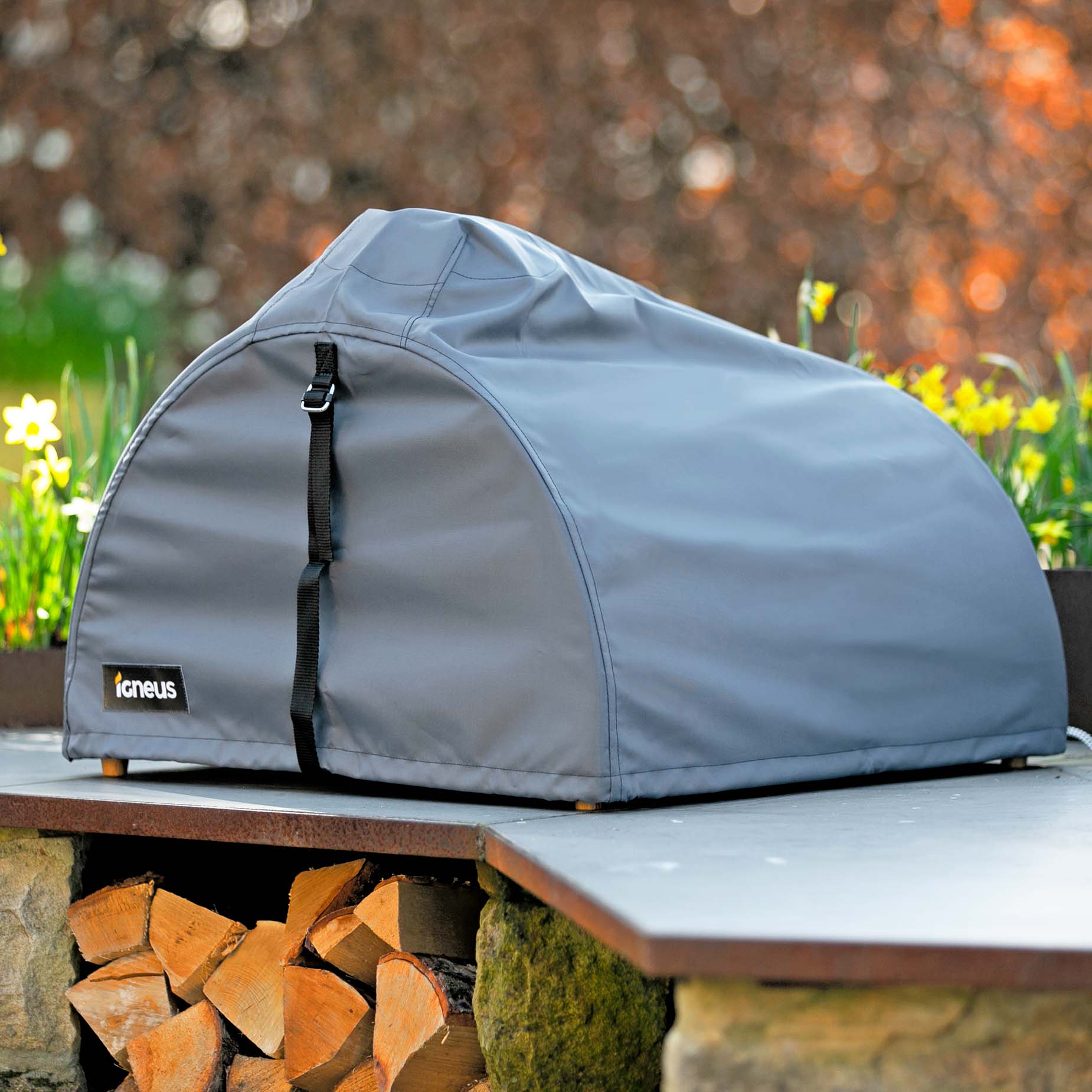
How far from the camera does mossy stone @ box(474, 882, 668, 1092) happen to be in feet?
4.30

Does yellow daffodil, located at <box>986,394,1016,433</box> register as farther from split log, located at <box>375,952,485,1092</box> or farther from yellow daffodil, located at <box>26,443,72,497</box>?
yellow daffodil, located at <box>26,443,72,497</box>

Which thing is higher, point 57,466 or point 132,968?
point 57,466

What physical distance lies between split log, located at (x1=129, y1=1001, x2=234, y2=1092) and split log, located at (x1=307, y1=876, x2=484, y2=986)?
0.18 meters

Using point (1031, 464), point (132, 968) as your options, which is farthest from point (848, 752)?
point (1031, 464)

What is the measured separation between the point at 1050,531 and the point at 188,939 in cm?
143

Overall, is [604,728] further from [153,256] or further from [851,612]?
[153,256]

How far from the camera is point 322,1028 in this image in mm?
1467

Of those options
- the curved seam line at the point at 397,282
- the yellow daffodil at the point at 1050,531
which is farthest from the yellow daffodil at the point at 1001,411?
the curved seam line at the point at 397,282

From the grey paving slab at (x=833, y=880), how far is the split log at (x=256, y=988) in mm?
417

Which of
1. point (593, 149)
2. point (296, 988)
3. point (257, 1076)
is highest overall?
point (593, 149)

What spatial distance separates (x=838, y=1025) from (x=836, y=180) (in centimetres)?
611

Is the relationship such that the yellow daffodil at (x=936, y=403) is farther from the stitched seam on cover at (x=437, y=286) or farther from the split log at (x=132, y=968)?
the split log at (x=132, y=968)

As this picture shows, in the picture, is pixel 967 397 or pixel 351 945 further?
pixel 967 397

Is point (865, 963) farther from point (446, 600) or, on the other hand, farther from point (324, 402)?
point (324, 402)
